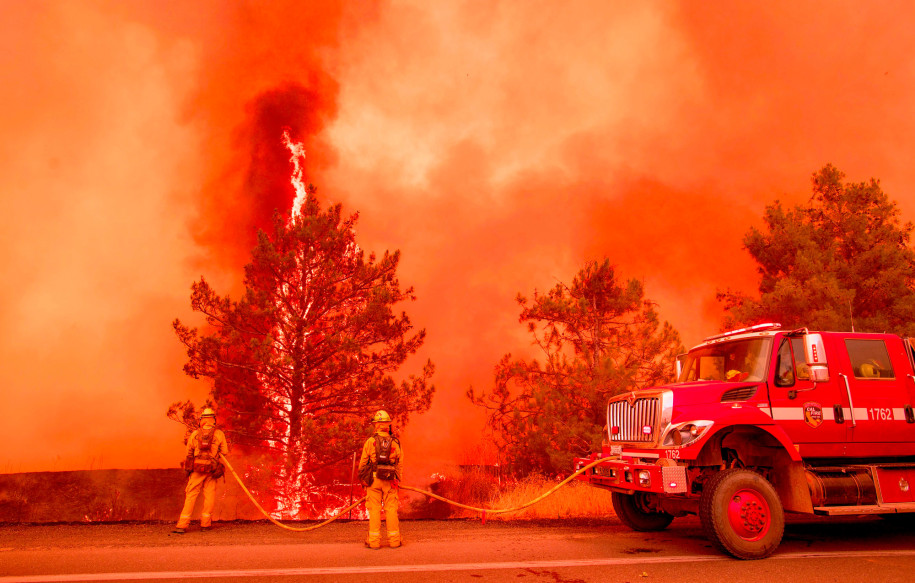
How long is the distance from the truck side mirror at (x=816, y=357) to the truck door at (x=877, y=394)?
756mm

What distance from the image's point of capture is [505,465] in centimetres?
1741

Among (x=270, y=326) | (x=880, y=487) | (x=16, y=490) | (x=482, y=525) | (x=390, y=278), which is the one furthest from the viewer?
(x=390, y=278)

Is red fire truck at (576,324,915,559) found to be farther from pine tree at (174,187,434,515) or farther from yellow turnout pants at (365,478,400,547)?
pine tree at (174,187,434,515)

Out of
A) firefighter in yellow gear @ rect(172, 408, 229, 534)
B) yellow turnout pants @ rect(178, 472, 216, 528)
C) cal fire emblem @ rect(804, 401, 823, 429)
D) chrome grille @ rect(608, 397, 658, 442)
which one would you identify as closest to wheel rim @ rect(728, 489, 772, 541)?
chrome grille @ rect(608, 397, 658, 442)

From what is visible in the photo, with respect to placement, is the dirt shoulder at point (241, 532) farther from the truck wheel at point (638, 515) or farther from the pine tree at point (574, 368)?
the pine tree at point (574, 368)

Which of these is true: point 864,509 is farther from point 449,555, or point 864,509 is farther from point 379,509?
point 379,509

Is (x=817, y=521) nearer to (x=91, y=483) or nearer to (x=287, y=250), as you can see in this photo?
(x=287, y=250)

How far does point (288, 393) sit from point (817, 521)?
47.3 ft

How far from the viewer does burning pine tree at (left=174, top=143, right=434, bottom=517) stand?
17812 millimetres

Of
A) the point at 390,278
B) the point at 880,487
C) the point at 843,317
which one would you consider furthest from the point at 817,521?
the point at 390,278

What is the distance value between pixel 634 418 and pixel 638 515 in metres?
1.87

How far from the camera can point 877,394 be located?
7777 mm

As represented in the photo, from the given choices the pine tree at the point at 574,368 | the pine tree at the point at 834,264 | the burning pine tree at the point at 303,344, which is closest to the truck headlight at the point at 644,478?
the pine tree at the point at 574,368

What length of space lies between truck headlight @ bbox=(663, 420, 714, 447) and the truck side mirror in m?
1.51
